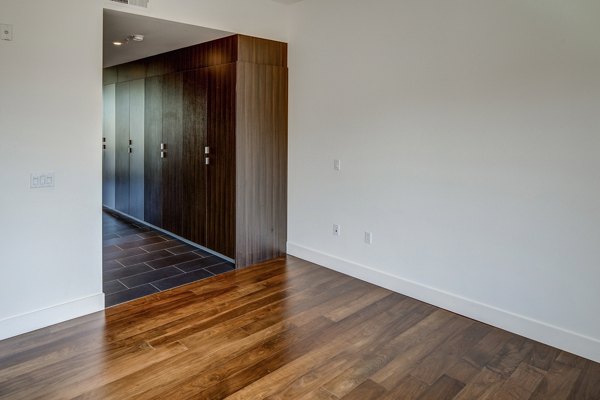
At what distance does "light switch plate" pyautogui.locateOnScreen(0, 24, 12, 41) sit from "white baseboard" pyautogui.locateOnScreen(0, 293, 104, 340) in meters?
1.90

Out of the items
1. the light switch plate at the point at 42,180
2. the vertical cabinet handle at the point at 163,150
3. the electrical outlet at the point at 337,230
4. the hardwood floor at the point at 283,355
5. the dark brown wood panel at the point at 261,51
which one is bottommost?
the hardwood floor at the point at 283,355

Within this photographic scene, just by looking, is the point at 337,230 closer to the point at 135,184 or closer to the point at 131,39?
the point at 131,39

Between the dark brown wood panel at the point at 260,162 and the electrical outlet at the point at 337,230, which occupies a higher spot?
the dark brown wood panel at the point at 260,162

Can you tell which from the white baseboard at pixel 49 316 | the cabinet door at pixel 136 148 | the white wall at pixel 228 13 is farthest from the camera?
the cabinet door at pixel 136 148

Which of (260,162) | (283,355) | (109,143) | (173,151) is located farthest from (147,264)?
(109,143)

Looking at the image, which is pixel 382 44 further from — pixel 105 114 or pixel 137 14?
pixel 105 114

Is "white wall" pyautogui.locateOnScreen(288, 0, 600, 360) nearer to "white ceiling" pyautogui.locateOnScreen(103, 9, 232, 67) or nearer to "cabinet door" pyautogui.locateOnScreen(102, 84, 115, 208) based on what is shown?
"white ceiling" pyautogui.locateOnScreen(103, 9, 232, 67)

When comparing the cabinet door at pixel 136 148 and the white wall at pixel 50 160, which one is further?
the cabinet door at pixel 136 148

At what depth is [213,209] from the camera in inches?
185

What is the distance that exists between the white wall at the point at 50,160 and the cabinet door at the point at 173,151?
1820 millimetres

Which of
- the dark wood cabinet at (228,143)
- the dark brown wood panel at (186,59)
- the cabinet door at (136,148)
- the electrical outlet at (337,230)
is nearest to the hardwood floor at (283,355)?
the electrical outlet at (337,230)

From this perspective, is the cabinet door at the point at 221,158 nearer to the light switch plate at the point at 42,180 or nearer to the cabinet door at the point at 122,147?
the light switch plate at the point at 42,180

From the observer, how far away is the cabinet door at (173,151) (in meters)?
5.09

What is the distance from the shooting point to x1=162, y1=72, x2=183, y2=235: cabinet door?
509 cm
